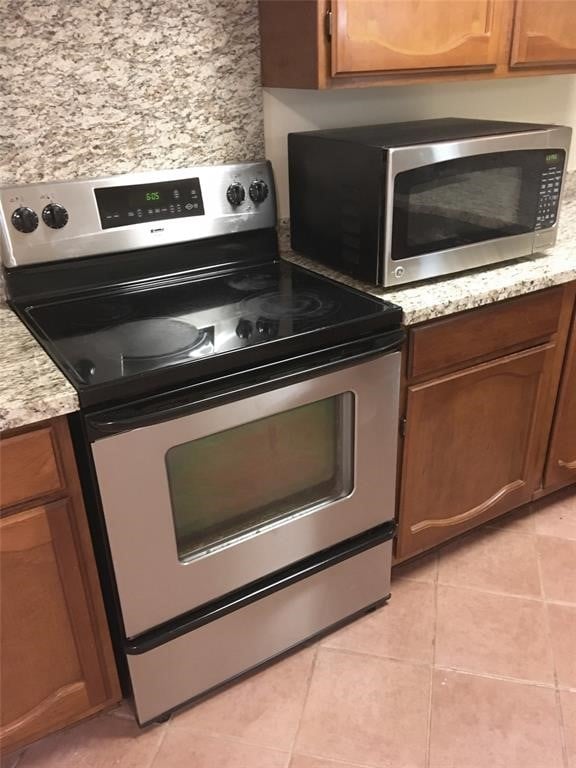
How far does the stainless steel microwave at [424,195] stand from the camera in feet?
4.65

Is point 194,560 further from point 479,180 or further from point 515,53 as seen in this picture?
point 515,53

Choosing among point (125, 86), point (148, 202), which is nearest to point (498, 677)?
point (148, 202)

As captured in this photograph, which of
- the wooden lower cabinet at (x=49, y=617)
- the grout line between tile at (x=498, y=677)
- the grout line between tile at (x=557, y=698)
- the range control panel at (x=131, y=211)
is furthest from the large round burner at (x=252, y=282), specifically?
the grout line between tile at (x=557, y=698)

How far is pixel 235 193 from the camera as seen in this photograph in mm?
1645

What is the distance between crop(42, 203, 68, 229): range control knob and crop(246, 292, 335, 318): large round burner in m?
0.45

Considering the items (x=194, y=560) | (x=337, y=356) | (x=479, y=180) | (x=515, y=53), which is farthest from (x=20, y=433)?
(x=515, y=53)

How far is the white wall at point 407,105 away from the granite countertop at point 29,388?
850 mm

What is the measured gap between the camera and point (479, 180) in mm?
1528

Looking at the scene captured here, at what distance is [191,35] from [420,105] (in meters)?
0.72

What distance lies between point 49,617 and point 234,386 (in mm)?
571

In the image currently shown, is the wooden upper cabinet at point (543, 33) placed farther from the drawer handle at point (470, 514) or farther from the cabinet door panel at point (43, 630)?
the cabinet door panel at point (43, 630)

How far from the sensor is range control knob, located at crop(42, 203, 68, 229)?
56.4 inches

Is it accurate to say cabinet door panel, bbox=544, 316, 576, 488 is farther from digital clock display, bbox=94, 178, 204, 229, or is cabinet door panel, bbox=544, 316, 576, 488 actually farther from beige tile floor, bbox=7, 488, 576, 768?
digital clock display, bbox=94, 178, 204, 229

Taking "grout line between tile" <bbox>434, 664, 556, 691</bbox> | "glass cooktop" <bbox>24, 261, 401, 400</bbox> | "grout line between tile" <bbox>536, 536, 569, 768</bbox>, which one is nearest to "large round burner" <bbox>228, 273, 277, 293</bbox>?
"glass cooktop" <bbox>24, 261, 401, 400</bbox>
